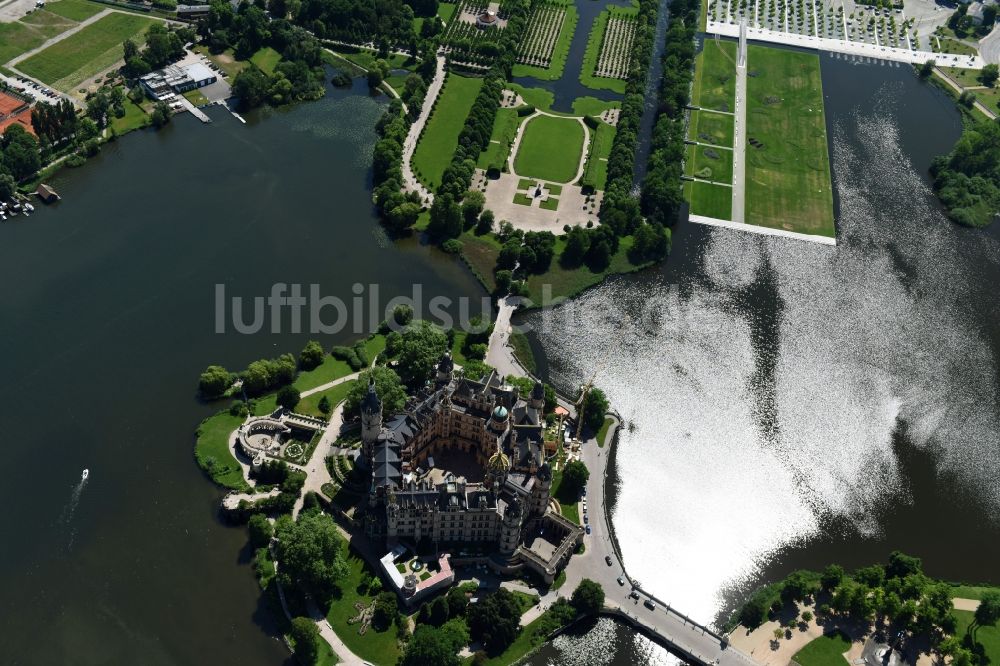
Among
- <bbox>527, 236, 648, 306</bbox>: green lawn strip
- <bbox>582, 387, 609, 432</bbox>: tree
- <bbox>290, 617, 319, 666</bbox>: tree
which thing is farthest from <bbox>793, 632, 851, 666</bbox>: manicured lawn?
<bbox>527, 236, 648, 306</bbox>: green lawn strip

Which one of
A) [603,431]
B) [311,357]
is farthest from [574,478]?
[311,357]

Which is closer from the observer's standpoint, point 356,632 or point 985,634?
point 356,632

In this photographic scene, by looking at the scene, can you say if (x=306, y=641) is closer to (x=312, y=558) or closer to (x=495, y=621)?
(x=312, y=558)

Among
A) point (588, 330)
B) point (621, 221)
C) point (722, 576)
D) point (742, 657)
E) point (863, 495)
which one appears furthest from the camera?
point (621, 221)

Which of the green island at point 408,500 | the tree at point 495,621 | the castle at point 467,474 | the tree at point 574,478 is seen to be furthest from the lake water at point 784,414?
the castle at point 467,474

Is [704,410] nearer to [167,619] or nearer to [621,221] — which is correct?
[621,221]

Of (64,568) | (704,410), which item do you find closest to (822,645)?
(704,410)

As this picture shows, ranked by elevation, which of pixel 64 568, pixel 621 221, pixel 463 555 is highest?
pixel 621 221
